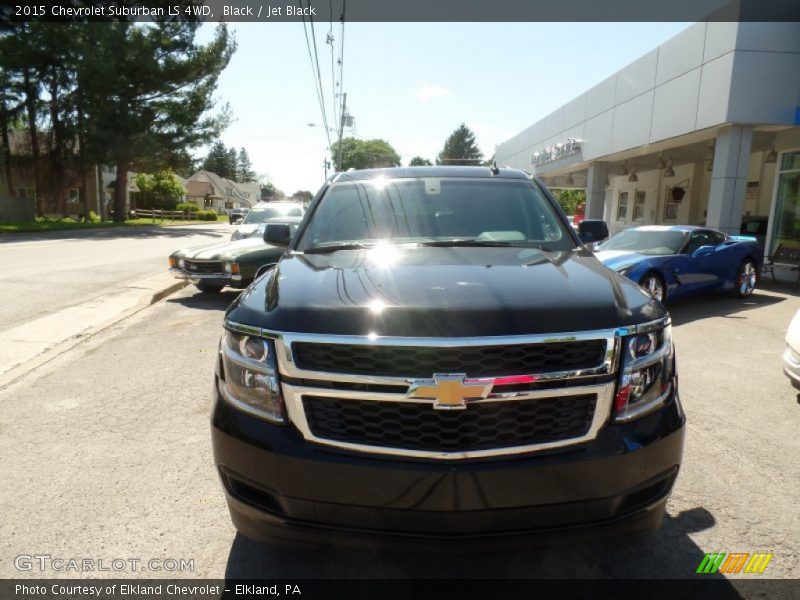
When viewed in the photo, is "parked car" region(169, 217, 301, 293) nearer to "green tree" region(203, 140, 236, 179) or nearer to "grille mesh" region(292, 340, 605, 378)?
"grille mesh" region(292, 340, 605, 378)

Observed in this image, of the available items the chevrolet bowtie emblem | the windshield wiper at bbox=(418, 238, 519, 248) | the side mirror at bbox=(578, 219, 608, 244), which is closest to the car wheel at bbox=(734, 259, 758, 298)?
the side mirror at bbox=(578, 219, 608, 244)

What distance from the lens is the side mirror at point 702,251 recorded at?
9.40 meters

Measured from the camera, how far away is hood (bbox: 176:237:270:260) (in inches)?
354

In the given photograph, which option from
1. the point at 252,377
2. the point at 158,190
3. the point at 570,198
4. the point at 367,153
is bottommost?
the point at 252,377

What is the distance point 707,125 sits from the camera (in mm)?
12914

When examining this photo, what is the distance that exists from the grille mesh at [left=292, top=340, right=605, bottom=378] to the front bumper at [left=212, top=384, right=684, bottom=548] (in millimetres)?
270

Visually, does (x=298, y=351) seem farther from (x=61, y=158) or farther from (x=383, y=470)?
(x=61, y=158)

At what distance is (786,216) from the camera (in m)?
14.6

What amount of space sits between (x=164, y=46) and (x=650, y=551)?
41461 mm

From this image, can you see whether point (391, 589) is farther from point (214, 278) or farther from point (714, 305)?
point (714, 305)

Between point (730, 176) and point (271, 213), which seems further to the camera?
point (271, 213)

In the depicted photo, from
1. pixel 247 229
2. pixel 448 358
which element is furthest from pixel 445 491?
pixel 247 229

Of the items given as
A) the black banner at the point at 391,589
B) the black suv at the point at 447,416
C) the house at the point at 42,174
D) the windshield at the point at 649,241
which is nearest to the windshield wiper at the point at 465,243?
the black suv at the point at 447,416

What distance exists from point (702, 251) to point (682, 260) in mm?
706
